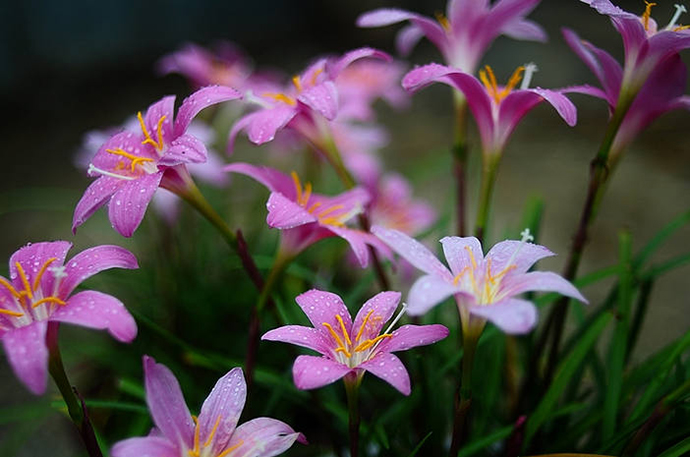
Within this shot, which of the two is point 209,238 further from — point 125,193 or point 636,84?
point 636,84

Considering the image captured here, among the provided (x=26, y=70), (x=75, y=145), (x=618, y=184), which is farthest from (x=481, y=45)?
(x=26, y=70)

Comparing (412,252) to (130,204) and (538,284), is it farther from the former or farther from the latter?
(130,204)

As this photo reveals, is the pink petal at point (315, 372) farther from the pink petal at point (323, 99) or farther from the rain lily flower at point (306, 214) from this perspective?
the pink petal at point (323, 99)

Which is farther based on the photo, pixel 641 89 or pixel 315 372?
pixel 641 89

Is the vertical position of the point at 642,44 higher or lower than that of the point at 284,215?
higher

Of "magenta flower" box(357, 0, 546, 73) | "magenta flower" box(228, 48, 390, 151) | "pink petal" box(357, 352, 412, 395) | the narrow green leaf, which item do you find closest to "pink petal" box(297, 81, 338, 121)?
"magenta flower" box(228, 48, 390, 151)

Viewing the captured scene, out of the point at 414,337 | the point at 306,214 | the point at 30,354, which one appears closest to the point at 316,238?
the point at 306,214
